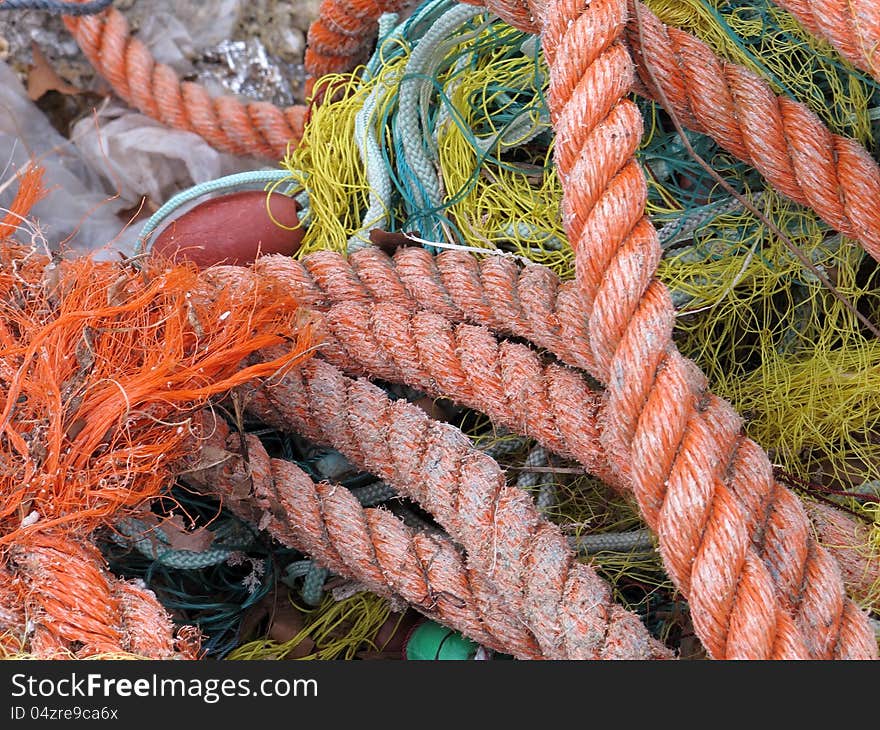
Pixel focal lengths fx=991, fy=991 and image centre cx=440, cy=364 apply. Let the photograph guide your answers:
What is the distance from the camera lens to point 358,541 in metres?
1.28

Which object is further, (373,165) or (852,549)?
(373,165)

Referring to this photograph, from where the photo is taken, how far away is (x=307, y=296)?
1438 mm

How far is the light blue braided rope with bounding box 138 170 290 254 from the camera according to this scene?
5.43ft

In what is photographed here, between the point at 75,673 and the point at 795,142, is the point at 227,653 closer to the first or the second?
the point at 75,673

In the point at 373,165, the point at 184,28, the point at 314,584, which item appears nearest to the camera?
the point at 314,584

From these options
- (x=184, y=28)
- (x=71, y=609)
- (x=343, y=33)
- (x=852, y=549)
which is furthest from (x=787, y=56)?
(x=184, y=28)

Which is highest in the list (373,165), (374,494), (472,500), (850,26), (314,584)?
(850,26)

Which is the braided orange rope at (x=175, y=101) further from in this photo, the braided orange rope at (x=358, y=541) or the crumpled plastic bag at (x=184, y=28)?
the braided orange rope at (x=358, y=541)

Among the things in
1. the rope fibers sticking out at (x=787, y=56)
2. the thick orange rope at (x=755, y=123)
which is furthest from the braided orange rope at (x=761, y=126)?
the rope fibers sticking out at (x=787, y=56)

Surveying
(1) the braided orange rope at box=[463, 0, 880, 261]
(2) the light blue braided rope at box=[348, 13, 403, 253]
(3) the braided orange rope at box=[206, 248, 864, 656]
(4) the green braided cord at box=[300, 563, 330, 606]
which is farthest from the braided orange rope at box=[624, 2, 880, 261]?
(4) the green braided cord at box=[300, 563, 330, 606]

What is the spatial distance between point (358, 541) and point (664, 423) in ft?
1.49

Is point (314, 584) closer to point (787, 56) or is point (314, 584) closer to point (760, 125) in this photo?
point (760, 125)

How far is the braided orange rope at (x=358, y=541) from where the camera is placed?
1.24 metres

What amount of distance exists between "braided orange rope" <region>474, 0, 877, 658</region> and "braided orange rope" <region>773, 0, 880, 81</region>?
21 cm
